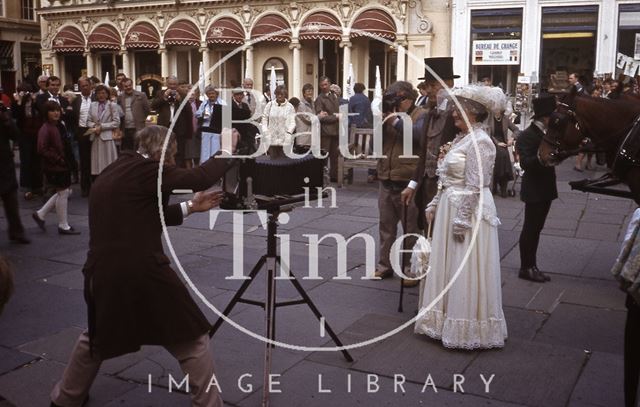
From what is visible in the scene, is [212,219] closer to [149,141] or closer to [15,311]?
[15,311]

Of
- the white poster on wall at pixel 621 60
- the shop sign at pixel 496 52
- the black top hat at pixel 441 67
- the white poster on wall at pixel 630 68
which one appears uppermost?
the shop sign at pixel 496 52

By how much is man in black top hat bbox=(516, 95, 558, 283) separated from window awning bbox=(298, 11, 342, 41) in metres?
17.7

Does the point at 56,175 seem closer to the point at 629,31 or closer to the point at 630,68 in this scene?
the point at 630,68

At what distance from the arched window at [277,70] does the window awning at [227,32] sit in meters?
1.32

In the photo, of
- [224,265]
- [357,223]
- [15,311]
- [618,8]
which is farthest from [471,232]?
[618,8]

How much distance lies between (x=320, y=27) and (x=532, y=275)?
1868cm

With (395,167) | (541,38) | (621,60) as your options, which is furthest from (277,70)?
(395,167)

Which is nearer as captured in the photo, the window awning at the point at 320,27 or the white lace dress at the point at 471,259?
the white lace dress at the point at 471,259

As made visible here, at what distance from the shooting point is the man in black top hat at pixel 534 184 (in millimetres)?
A: 6465

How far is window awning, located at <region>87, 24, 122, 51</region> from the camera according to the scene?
29.6 meters

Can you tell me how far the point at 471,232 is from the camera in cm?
487

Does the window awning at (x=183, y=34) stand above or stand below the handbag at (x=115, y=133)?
above

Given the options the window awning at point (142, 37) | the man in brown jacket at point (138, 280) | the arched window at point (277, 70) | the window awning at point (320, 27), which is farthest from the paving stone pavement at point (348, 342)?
the window awning at point (142, 37)

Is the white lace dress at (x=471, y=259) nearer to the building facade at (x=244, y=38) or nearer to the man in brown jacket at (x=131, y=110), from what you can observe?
the man in brown jacket at (x=131, y=110)
